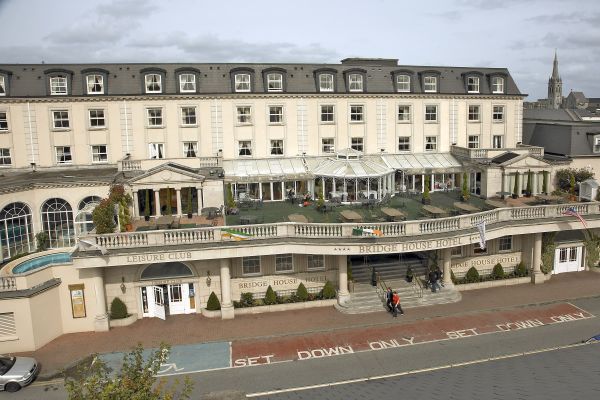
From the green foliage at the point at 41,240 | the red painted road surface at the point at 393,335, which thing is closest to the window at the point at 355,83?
the red painted road surface at the point at 393,335

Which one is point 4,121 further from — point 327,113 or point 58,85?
point 327,113

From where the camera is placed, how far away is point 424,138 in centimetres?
4672

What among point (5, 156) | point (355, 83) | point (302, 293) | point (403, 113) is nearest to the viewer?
point (302, 293)

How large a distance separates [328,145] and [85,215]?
Result: 20.7 metres

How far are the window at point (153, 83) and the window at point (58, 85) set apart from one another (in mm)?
6362

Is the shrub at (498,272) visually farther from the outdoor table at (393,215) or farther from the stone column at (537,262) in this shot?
the outdoor table at (393,215)

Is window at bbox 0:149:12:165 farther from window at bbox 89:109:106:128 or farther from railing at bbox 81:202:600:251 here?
railing at bbox 81:202:600:251

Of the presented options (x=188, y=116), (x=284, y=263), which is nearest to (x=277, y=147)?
(x=188, y=116)

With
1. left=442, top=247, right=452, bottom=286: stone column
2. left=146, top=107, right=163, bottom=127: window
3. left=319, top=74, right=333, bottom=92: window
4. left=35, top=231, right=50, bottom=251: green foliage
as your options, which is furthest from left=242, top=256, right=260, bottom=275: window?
left=319, top=74, right=333, bottom=92: window

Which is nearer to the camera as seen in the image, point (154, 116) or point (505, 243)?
point (505, 243)

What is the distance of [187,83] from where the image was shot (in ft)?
138

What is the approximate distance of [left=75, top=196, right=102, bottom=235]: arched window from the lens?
3414 centimetres

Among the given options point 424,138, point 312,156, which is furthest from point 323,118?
point 424,138

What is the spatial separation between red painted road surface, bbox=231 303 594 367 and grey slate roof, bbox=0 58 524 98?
22.2m
